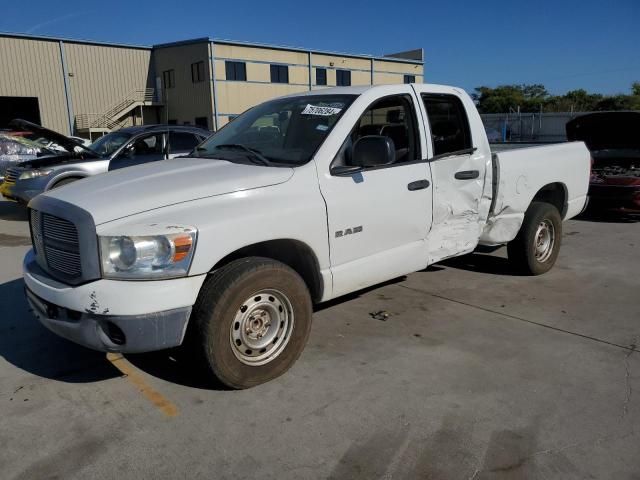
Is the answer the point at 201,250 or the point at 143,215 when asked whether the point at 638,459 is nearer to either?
the point at 201,250

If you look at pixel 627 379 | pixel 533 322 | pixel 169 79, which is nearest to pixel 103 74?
pixel 169 79

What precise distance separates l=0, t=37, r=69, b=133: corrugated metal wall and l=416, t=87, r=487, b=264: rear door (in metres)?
39.9

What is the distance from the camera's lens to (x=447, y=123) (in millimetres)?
4953

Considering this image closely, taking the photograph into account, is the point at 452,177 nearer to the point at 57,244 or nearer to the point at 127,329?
the point at 127,329

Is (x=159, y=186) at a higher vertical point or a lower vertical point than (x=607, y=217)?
higher

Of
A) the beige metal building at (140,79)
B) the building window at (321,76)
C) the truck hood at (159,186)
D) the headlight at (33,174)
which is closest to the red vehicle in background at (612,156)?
the truck hood at (159,186)

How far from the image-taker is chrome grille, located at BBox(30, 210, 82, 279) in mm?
3228

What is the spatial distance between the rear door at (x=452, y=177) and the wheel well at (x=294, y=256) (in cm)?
121

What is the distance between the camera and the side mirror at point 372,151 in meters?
3.86

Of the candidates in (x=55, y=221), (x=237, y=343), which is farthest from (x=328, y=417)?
(x=55, y=221)

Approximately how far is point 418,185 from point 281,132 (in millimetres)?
1174

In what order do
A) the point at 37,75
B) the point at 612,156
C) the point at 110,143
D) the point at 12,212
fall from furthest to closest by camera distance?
the point at 37,75
the point at 12,212
the point at 110,143
the point at 612,156

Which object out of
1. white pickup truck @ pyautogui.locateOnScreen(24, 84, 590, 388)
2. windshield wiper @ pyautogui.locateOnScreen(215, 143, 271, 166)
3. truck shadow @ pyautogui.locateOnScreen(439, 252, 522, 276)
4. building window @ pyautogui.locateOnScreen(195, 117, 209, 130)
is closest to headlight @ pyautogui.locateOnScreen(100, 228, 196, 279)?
white pickup truck @ pyautogui.locateOnScreen(24, 84, 590, 388)

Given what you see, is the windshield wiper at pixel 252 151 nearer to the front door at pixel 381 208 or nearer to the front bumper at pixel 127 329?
the front door at pixel 381 208
